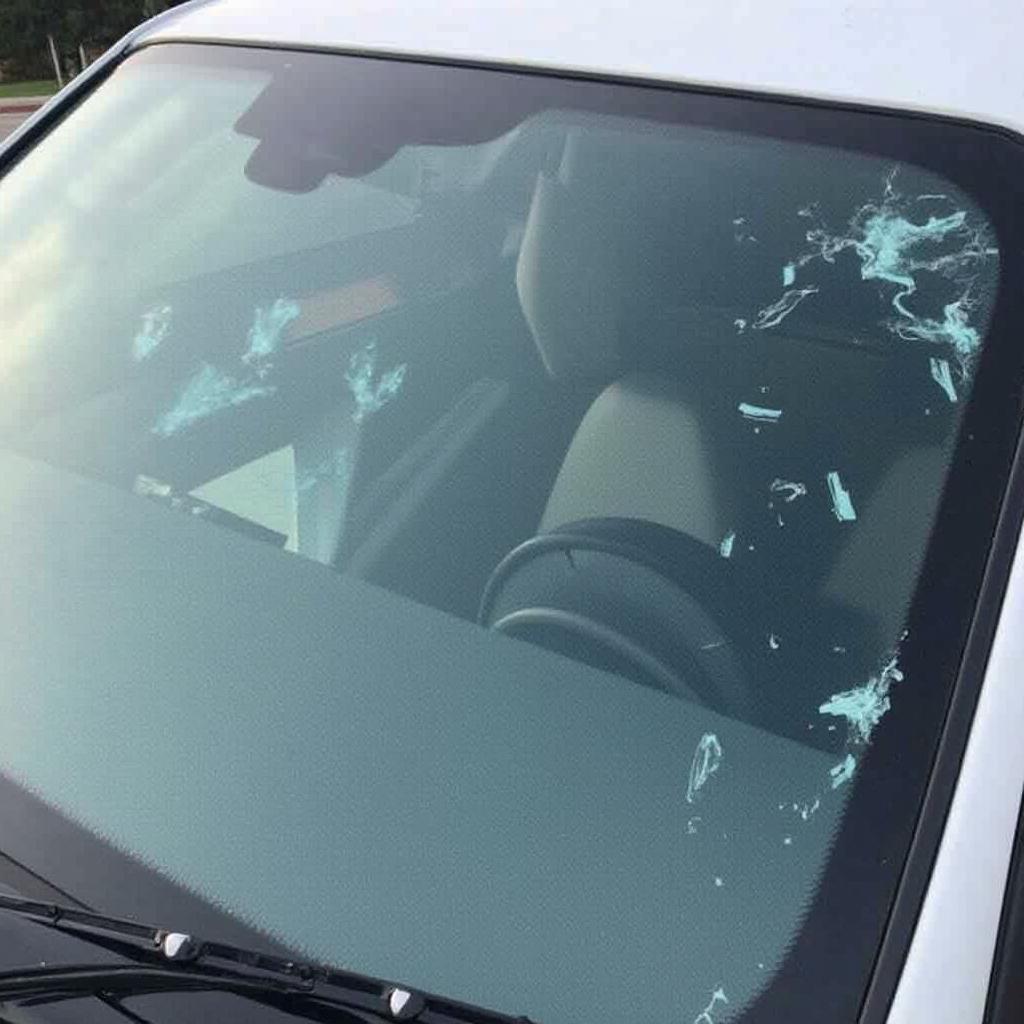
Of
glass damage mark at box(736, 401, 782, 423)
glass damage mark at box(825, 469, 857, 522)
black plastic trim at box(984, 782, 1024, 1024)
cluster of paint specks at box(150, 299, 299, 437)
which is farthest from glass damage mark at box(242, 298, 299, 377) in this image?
black plastic trim at box(984, 782, 1024, 1024)

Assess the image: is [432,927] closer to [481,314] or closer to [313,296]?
[481,314]

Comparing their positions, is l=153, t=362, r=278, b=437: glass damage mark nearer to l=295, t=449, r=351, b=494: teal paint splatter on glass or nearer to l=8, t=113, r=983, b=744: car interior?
l=8, t=113, r=983, b=744: car interior

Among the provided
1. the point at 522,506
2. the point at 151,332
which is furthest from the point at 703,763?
the point at 151,332

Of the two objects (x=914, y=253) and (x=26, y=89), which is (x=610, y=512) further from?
(x=26, y=89)

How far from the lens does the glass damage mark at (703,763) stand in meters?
1.10

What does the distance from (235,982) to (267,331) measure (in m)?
0.83

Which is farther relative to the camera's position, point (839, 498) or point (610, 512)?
point (610, 512)

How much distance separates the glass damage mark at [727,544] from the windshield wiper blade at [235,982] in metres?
0.44

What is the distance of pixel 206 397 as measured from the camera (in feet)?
5.20

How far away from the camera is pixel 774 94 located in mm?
1307

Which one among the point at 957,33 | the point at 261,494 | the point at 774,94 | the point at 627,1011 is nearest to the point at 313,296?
the point at 261,494

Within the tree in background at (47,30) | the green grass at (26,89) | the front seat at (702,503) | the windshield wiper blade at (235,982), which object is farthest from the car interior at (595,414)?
the tree in background at (47,30)

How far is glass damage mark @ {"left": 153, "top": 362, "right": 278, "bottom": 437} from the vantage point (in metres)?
1.58

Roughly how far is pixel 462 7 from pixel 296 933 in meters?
1.04
